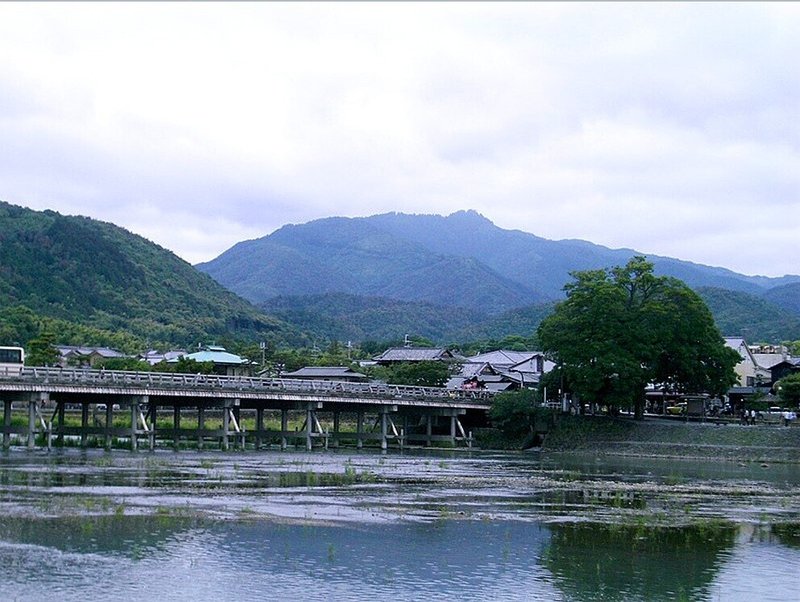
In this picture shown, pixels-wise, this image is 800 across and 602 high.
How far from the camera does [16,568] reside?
2062cm

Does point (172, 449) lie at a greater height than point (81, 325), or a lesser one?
lesser

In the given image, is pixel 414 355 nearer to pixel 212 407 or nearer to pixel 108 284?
pixel 212 407

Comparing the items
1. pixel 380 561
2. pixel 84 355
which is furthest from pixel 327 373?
pixel 380 561

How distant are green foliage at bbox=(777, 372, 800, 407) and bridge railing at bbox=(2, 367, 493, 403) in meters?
19.2

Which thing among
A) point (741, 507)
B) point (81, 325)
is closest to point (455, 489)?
point (741, 507)

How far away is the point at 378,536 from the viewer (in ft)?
87.2

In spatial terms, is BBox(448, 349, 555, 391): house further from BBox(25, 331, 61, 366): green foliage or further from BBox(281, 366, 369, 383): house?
BBox(25, 331, 61, 366): green foliage

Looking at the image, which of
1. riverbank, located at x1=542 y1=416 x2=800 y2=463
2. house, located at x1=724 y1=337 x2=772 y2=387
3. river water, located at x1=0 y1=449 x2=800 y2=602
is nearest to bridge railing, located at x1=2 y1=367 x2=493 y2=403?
riverbank, located at x1=542 y1=416 x2=800 y2=463

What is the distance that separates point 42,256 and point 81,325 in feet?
91.9

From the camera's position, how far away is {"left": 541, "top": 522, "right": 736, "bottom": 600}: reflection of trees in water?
21562 mm

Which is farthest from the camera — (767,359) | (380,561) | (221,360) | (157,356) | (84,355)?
(157,356)

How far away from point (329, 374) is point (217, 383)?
39074 millimetres

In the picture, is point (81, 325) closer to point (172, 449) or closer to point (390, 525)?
point (172, 449)

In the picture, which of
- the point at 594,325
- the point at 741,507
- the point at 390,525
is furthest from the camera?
the point at 594,325
